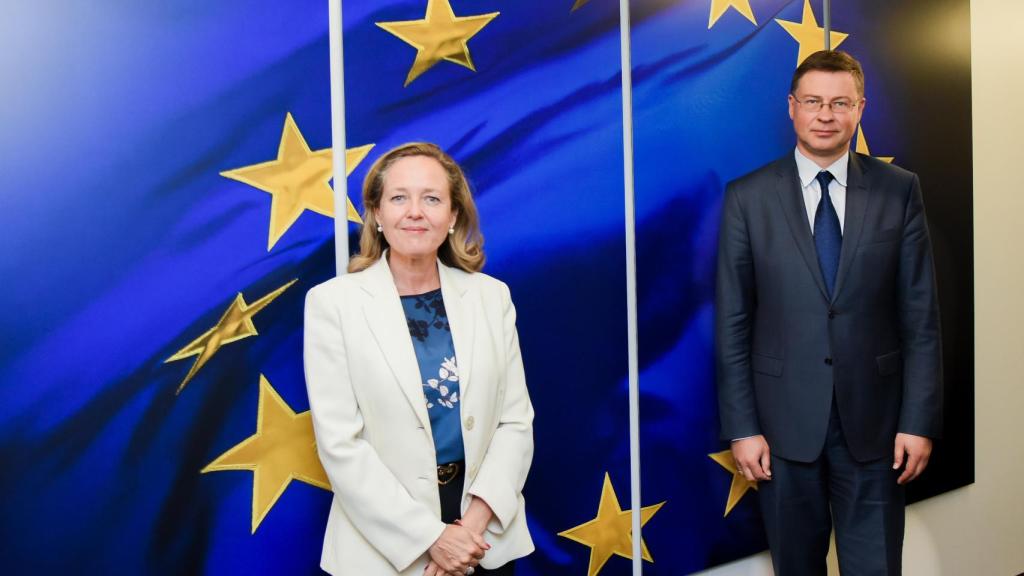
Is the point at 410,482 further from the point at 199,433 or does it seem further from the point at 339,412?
the point at 199,433

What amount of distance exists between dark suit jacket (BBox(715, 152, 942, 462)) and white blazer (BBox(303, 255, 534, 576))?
0.95 m

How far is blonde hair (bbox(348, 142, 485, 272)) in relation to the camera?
1833 mm

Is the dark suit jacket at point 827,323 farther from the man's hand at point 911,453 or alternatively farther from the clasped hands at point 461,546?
the clasped hands at point 461,546

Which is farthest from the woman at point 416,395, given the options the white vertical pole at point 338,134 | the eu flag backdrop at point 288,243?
the eu flag backdrop at point 288,243

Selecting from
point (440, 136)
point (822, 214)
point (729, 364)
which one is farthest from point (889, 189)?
point (440, 136)

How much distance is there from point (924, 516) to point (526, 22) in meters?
2.63

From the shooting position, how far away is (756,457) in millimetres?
2354

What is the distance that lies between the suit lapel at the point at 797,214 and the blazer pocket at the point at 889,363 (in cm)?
27

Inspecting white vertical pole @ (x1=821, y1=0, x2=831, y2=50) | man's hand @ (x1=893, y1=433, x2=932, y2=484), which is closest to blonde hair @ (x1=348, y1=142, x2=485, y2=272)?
man's hand @ (x1=893, y1=433, x2=932, y2=484)

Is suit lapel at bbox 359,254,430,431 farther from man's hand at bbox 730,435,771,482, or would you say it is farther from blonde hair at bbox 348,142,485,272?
man's hand at bbox 730,435,771,482

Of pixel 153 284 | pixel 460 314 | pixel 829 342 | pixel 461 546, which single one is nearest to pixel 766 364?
pixel 829 342

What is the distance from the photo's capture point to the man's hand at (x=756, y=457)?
2.35m

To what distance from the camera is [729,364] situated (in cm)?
237

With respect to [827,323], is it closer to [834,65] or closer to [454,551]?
[834,65]
